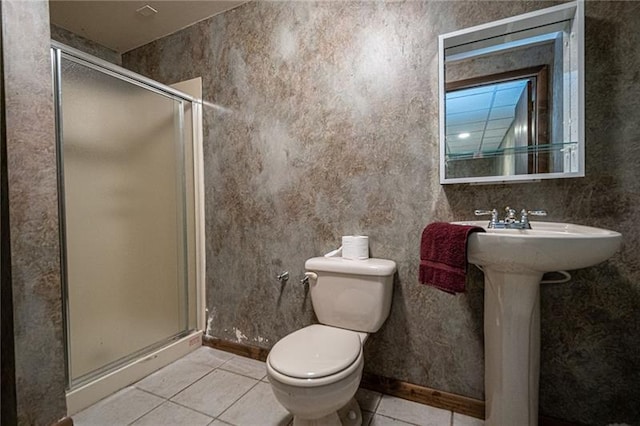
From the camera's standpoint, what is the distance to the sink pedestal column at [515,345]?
996mm

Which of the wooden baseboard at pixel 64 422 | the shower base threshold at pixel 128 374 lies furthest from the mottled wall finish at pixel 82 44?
the wooden baseboard at pixel 64 422

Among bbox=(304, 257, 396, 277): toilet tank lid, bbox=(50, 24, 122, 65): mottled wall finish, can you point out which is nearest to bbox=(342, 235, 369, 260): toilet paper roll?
bbox=(304, 257, 396, 277): toilet tank lid

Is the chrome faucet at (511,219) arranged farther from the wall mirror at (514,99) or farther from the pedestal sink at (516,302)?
the wall mirror at (514,99)

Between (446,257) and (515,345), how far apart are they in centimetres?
41

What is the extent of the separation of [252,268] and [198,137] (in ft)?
3.12

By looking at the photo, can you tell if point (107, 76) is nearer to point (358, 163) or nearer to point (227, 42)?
point (227, 42)

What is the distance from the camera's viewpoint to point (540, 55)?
3.99 feet

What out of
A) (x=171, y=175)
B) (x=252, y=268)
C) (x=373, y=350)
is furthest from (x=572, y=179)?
(x=171, y=175)

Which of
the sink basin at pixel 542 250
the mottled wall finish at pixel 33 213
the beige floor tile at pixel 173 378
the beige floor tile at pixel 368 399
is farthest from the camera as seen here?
the beige floor tile at pixel 173 378

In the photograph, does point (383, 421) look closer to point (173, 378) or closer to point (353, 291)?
point (353, 291)

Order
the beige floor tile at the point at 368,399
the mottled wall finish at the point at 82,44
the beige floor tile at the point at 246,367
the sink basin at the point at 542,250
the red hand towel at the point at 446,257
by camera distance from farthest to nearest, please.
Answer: the mottled wall finish at the point at 82,44, the beige floor tile at the point at 246,367, the beige floor tile at the point at 368,399, the red hand towel at the point at 446,257, the sink basin at the point at 542,250

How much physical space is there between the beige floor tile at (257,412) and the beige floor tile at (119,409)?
1.26 feet

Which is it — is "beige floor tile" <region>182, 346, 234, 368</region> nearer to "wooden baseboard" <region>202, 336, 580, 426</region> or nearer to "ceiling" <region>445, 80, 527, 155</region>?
"wooden baseboard" <region>202, 336, 580, 426</region>

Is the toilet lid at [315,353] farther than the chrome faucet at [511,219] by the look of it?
No
